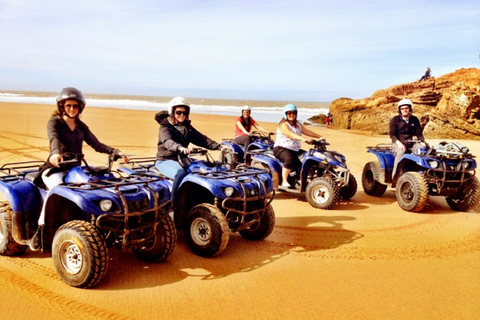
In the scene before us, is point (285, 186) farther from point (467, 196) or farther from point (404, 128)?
point (467, 196)

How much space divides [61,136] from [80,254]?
1.49 meters

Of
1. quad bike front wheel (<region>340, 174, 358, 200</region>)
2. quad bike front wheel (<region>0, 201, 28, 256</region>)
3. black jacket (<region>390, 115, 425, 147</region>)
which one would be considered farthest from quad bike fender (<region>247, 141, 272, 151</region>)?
quad bike front wheel (<region>0, 201, 28, 256</region>)

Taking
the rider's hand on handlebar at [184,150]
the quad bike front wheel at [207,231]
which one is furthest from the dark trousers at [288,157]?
the quad bike front wheel at [207,231]

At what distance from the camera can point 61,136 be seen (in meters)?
5.16

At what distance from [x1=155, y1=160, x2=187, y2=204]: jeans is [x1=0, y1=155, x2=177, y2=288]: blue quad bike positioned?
553mm

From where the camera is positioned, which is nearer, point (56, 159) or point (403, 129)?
point (56, 159)

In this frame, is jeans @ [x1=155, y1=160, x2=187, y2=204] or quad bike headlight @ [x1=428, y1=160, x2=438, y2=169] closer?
jeans @ [x1=155, y1=160, x2=187, y2=204]

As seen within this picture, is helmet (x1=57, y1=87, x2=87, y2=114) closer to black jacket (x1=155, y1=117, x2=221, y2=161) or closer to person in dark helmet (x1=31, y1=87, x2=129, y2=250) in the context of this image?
person in dark helmet (x1=31, y1=87, x2=129, y2=250)

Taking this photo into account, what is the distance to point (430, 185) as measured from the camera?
858cm

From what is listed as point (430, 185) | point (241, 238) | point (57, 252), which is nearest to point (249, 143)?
point (430, 185)

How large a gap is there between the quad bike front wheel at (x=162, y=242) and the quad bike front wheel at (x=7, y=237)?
1.44m

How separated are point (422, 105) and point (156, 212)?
26329mm

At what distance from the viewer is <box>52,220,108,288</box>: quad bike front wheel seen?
14.1ft

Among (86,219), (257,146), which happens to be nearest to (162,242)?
(86,219)
